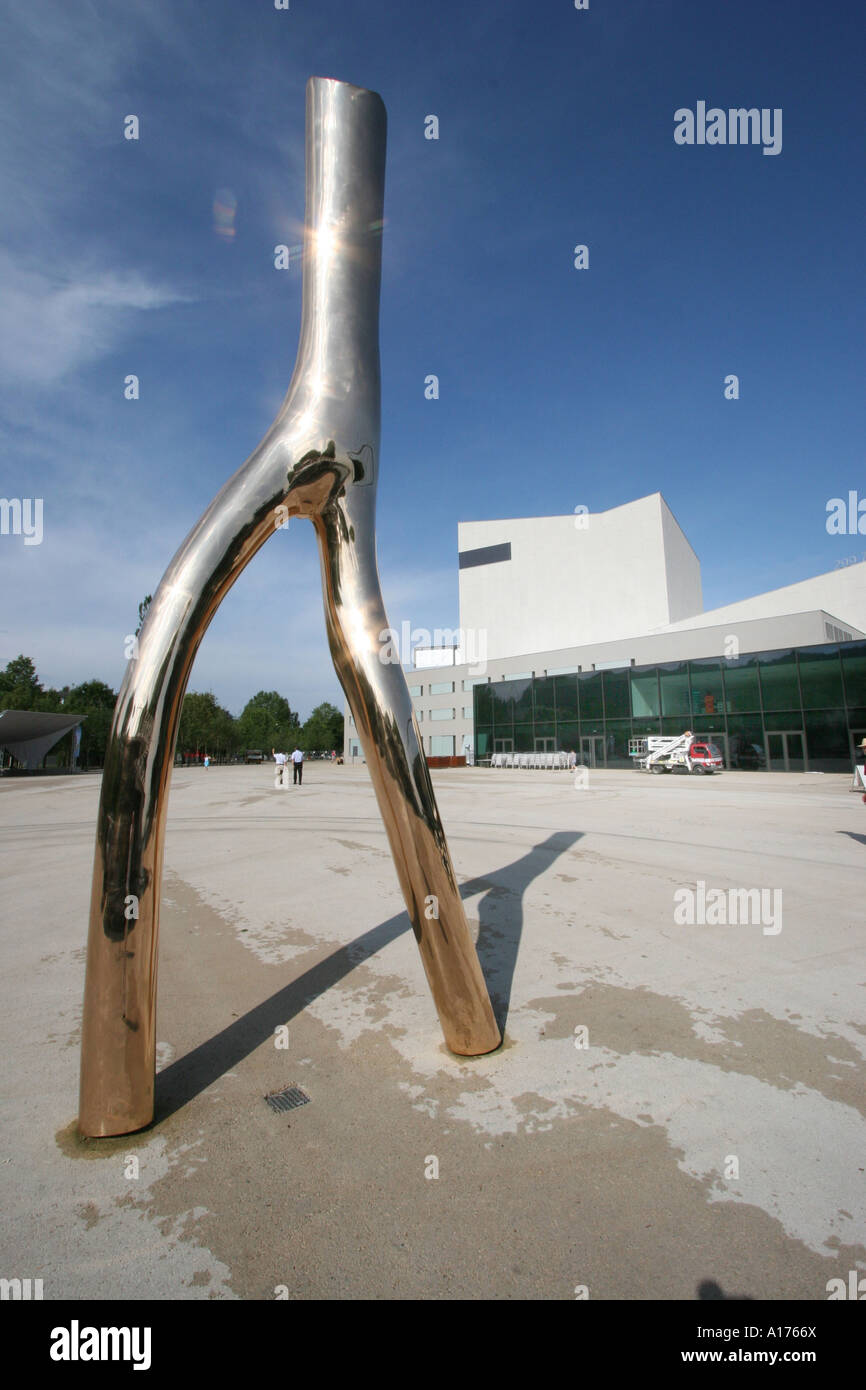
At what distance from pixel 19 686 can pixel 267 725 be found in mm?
35761

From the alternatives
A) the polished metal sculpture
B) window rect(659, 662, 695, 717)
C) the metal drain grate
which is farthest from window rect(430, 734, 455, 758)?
the metal drain grate

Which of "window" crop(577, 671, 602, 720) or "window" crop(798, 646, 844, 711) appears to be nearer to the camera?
"window" crop(798, 646, 844, 711)

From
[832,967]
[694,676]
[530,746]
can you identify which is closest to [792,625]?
[694,676]

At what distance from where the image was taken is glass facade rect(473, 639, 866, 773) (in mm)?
31672

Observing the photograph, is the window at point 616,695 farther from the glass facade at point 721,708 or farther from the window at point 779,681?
the window at point 779,681

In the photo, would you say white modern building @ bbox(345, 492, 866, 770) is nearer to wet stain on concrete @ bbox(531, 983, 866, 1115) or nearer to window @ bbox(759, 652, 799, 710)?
Answer: window @ bbox(759, 652, 799, 710)

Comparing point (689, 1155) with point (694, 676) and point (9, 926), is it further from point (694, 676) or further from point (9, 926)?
point (694, 676)

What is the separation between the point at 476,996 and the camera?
129 inches

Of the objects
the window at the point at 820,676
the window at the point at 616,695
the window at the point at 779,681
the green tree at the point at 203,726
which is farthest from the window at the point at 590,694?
the green tree at the point at 203,726

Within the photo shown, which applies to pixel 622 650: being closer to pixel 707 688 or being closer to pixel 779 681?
pixel 707 688

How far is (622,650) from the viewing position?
133 ft

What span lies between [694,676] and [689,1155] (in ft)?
122

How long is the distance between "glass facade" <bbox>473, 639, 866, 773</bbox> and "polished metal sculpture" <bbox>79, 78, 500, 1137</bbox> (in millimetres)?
34268

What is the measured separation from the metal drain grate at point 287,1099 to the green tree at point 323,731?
107 m
